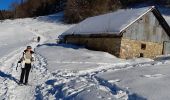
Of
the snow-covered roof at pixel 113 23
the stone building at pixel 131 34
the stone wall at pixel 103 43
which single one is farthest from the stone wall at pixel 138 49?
the snow-covered roof at pixel 113 23

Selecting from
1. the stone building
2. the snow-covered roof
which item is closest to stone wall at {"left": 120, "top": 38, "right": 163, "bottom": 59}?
the stone building

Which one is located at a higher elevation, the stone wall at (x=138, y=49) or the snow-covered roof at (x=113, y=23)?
the snow-covered roof at (x=113, y=23)

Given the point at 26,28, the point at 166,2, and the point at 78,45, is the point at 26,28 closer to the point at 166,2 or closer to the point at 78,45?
the point at 166,2

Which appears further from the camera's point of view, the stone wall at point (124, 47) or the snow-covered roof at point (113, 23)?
the snow-covered roof at point (113, 23)

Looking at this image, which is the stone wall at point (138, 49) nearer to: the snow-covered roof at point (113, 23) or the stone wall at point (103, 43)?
the stone wall at point (103, 43)

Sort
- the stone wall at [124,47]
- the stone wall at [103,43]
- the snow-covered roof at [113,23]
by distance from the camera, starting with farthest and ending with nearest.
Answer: the snow-covered roof at [113,23], the stone wall at [103,43], the stone wall at [124,47]

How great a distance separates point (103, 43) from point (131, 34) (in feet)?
8.15

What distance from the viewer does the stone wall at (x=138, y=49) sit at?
31056 mm

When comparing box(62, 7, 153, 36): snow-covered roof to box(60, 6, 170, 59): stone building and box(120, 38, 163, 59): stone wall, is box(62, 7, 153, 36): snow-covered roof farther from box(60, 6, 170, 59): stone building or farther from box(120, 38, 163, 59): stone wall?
box(120, 38, 163, 59): stone wall

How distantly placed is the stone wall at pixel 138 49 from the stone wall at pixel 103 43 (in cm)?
49

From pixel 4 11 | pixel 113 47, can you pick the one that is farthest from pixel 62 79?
pixel 4 11

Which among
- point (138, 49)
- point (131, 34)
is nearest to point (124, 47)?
point (131, 34)

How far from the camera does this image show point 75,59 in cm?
2677

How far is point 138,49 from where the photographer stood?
3238cm
